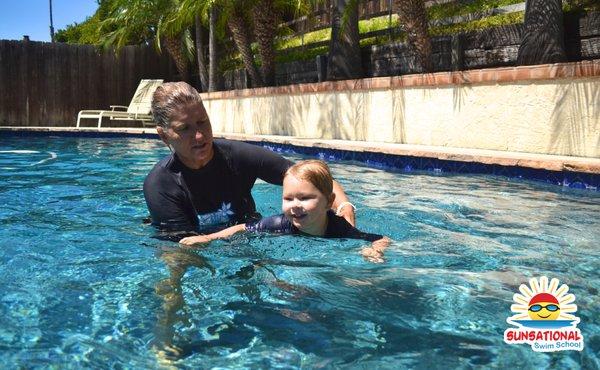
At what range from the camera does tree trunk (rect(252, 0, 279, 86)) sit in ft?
50.6

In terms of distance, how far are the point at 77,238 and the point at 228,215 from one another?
1121 mm

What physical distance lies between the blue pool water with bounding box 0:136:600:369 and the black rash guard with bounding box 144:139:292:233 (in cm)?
25

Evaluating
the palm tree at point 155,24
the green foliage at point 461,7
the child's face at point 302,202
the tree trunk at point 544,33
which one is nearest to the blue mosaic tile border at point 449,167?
the tree trunk at point 544,33

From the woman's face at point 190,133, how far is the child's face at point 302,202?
19.8 inches

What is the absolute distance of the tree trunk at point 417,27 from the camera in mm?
10641

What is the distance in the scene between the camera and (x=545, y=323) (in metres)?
2.30

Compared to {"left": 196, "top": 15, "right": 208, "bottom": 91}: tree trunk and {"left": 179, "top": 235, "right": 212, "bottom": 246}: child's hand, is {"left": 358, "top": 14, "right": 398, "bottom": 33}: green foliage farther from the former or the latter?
{"left": 179, "top": 235, "right": 212, "bottom": 246}: child's hand

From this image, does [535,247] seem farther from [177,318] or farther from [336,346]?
[177,318]

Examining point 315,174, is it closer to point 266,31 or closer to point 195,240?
point 195,240

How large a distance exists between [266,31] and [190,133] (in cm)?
1242

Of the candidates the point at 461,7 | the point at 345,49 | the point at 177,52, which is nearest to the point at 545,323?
the point at 345,49

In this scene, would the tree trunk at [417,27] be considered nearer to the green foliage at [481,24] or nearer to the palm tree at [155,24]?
the green foliage at [481,24]

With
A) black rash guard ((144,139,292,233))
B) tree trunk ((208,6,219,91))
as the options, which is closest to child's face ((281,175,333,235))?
black rash guard ((144,139,292,233))

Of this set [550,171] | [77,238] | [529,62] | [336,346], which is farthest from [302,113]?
[336,346]
